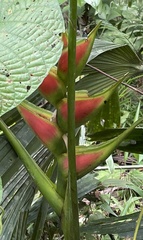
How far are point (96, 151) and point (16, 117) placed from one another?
0.21m

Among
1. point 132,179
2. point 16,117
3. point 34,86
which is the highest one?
point 34,86

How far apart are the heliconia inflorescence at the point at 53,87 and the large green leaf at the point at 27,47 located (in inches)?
6.1

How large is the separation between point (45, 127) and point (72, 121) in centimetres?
8

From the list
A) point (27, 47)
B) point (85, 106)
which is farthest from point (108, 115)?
point (27, 47)

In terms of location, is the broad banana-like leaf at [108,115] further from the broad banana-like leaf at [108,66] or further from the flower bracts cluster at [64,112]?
the flower bracts cluster at [64,112]

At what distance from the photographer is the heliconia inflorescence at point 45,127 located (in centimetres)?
50

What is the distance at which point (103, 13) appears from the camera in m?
1.41

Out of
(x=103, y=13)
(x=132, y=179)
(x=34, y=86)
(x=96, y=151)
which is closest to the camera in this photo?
(x=34, y=86)

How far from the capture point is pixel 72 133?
43 cm

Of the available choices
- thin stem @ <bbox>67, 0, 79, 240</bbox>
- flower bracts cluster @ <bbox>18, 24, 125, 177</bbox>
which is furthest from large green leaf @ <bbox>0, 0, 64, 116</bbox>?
flower bracts cluster @ <bbox>18, 24, 125, 177</bbox>

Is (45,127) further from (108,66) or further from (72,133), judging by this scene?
(108,66)

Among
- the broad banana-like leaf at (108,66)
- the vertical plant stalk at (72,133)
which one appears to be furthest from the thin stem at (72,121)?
the broad banana-like leaf at (108,66)

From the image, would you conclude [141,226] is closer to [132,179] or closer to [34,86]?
[34,86]

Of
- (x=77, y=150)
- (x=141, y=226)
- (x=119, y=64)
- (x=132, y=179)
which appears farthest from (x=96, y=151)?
(x=132, y=179)
